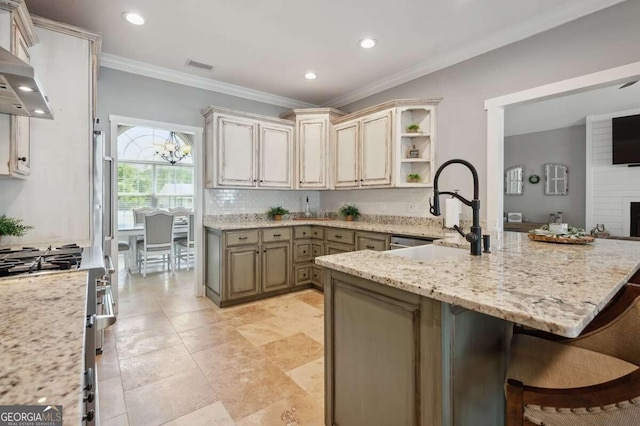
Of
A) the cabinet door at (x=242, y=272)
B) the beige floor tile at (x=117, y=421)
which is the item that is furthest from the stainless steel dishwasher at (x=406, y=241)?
the beige floor tile at (x=117, y=421)

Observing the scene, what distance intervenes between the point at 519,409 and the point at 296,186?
12.4ft

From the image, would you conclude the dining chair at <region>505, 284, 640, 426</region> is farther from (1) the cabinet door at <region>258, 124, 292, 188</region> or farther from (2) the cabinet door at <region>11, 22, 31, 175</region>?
(1) the cabinet door at <region>258, 124, 292, 188</region>

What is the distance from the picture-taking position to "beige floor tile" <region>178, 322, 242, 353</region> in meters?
2.70

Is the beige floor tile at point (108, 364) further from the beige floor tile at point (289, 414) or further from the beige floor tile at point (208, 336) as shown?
the beige floor tile at point (289, 414)

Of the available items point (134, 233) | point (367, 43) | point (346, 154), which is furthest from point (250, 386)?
point (134, 233)

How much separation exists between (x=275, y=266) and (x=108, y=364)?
1979mm

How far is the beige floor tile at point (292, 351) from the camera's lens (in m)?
2.44

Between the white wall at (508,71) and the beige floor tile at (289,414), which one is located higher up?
the white wall at (508,71)

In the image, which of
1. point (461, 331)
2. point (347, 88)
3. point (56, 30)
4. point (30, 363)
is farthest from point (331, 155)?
point (30, 363)

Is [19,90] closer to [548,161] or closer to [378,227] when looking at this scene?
[378,227]

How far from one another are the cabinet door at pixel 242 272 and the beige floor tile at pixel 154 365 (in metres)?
1.07

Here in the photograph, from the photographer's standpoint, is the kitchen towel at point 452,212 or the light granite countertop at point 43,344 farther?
the kitchen towel at point 452,212

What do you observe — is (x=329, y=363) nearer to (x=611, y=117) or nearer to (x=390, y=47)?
(x=390, y=47)

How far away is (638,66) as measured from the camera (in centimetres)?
229
